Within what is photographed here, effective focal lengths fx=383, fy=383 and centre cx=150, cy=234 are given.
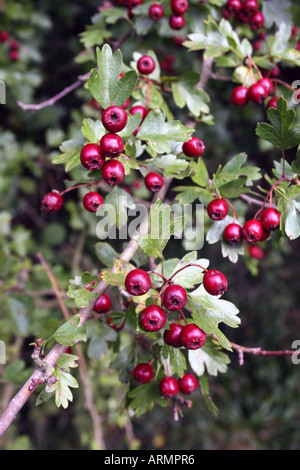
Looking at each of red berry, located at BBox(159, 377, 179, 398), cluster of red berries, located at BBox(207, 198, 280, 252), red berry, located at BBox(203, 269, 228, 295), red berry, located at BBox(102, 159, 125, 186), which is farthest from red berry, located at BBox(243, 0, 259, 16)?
red berry, located at BBox(159, 377, 179, 398)

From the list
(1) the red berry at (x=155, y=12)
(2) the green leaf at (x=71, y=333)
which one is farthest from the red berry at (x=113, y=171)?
(1) the red berry at (x=155, y=12)

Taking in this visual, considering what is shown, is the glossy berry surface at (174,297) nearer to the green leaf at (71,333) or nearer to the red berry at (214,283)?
the red berry at (214,283)

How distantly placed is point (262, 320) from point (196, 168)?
7.46 feet

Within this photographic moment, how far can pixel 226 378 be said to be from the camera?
9.21 feet

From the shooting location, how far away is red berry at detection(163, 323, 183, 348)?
34.5 inches

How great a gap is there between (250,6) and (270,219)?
899 millimetres

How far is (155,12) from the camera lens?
1307 mm

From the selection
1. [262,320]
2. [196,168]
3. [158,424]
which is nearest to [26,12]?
[196,168]

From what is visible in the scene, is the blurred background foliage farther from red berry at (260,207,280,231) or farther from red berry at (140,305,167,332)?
red berry at (140,305,167,332)

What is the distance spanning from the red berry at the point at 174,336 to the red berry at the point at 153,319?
77mm

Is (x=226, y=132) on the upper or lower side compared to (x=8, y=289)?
upper

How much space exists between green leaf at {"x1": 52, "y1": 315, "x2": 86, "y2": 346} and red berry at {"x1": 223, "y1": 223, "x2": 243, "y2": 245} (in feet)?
1.48

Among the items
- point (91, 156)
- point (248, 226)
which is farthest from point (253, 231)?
point (91, 156)
